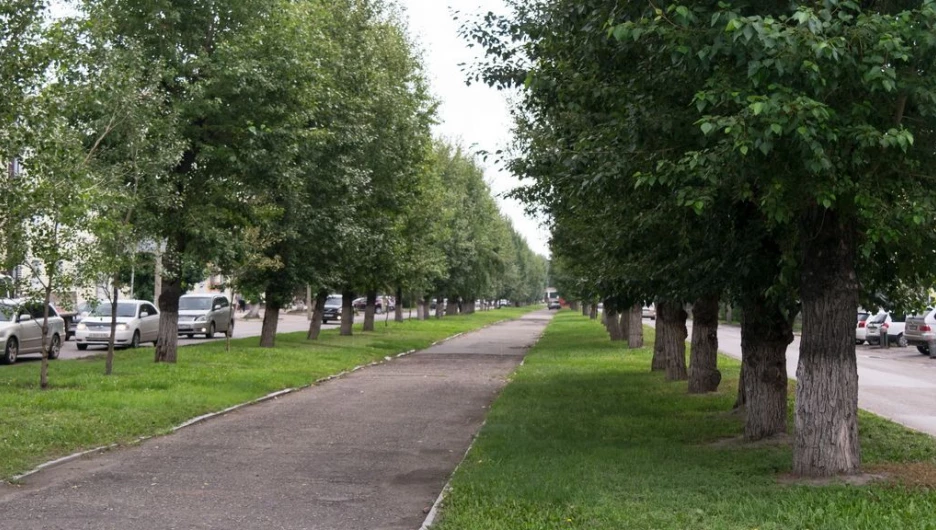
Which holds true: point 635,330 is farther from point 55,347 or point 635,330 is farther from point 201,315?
point 55,347

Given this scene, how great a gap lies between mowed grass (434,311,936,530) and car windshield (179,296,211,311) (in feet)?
73.4

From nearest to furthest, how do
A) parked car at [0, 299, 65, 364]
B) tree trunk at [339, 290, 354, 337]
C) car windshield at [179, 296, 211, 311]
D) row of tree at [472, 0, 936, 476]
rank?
row of tree at [472, 0, 936, 476]
parked car at [0, 299, 65, 364]
car windshield at [179, 296, 211, 311]
tree trunk at [339, 290, 354, 337]

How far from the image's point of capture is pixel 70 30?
12875 mm

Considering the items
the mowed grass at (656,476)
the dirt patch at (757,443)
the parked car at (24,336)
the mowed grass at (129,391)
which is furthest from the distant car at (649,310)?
the parked car at (24,336)

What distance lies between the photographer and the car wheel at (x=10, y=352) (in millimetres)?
22562

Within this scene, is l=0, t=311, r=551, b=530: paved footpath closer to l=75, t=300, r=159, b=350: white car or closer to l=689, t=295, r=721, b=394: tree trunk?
l=689, t=295, r=721, b=394: tree trunk

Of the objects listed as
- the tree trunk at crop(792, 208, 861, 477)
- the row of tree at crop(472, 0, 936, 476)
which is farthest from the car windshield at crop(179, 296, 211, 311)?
the tree trunk at crop(792, 208, 861, 477)

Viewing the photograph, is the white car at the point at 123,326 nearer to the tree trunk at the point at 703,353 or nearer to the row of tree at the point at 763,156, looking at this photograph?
the tree trunk at the point at 703,353

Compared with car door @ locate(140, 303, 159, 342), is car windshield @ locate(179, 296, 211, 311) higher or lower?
higher

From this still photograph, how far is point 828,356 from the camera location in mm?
8961

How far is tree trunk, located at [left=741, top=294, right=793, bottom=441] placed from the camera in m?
11.5

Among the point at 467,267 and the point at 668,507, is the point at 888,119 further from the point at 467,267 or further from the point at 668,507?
the point at 467,267

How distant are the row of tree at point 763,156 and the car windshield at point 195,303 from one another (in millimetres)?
26226

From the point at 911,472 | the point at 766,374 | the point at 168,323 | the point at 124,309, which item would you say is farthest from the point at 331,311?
the point at 911,472
